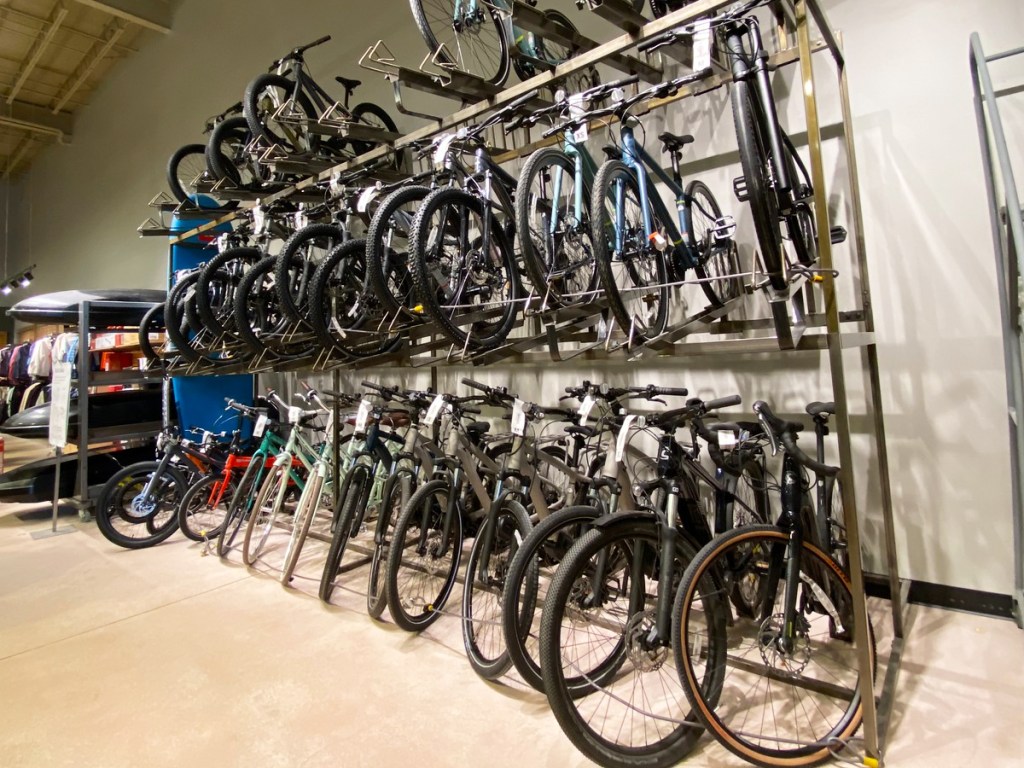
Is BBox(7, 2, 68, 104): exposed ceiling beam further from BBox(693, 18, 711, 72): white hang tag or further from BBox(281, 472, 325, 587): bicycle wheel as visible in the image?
BBox(693, 18, 711, 72): white hang tag

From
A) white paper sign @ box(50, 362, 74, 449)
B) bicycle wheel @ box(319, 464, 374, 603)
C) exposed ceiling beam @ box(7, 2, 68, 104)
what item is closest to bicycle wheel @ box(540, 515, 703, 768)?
bicycle wheel @ box(319, 464, 374, 603)

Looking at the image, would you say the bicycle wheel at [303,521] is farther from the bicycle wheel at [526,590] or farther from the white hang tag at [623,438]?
the white hang tag at [623,438]

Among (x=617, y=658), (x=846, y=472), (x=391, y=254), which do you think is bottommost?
(x=617, y=658)

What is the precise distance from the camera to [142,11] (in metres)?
6.77

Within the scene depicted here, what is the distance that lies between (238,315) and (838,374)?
10.1 ft

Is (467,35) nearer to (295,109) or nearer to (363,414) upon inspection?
(295,109)

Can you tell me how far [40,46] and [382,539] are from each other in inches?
369

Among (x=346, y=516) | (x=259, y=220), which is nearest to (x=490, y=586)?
(x=346, y=516)

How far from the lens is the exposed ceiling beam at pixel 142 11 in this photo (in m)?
6.39

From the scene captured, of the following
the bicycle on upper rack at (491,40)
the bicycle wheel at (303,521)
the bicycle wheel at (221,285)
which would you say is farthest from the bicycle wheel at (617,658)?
the bicycle wheel at (221,285)

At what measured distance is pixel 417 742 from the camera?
5.48 feet

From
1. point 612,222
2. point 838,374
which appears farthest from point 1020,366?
point 612,222

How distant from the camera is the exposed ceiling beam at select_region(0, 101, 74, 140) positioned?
9328 millimetres

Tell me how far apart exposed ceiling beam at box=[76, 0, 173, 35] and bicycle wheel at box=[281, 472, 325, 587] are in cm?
695
